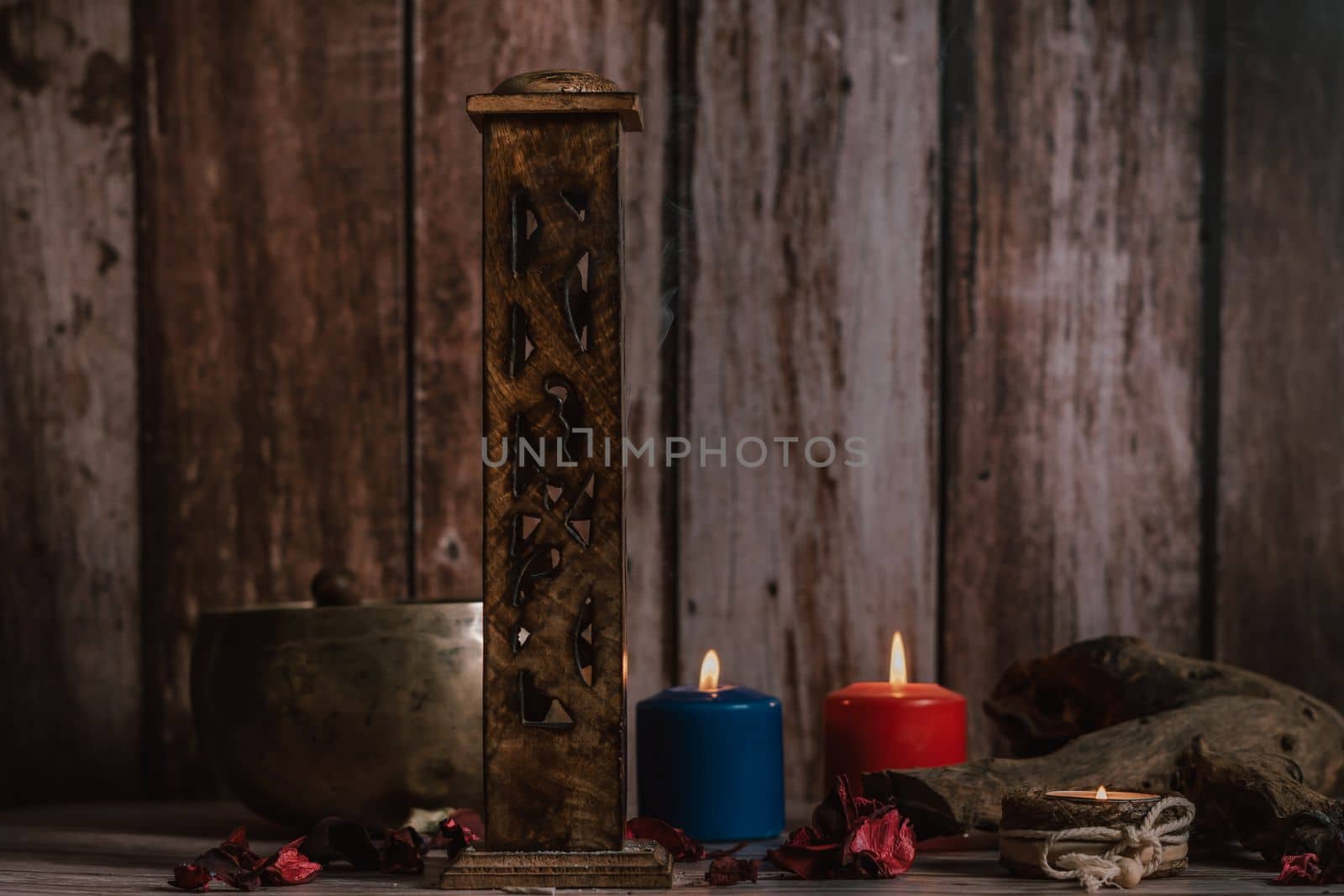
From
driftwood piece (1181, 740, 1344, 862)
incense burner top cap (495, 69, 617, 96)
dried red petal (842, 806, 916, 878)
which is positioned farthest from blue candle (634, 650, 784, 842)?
incense burner top cap (495, 69, 617, 96)

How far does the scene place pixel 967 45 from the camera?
1174mm

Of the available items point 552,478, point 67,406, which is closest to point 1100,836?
Answer: point 552,478

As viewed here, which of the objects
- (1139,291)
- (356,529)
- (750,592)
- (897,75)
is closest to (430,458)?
(356,529)

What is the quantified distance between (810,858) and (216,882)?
329mm

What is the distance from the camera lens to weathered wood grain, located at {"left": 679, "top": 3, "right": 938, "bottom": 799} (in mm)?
1165

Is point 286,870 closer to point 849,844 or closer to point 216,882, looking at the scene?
point 216,882

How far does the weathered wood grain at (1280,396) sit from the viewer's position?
1.17 metres

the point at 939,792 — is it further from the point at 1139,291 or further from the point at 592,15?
the point at 592,15

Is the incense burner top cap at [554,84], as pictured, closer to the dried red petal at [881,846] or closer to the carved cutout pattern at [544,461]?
the carved cutout pattern at [544,461]

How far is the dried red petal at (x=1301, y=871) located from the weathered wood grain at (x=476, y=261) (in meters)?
0.52

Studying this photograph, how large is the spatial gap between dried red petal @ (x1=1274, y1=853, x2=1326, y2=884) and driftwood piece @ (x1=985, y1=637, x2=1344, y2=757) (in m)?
0.22

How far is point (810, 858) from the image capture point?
798 millimetres

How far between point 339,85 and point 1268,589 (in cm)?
86

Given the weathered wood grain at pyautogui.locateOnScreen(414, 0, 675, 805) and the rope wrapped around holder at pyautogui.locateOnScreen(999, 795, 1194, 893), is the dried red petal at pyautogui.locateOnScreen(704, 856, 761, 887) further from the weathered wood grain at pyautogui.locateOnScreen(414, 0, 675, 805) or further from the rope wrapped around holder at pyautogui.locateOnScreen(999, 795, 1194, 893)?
the weathered wood grain at pyautogui.locateOnScreen(414, 0, 675, 805)
